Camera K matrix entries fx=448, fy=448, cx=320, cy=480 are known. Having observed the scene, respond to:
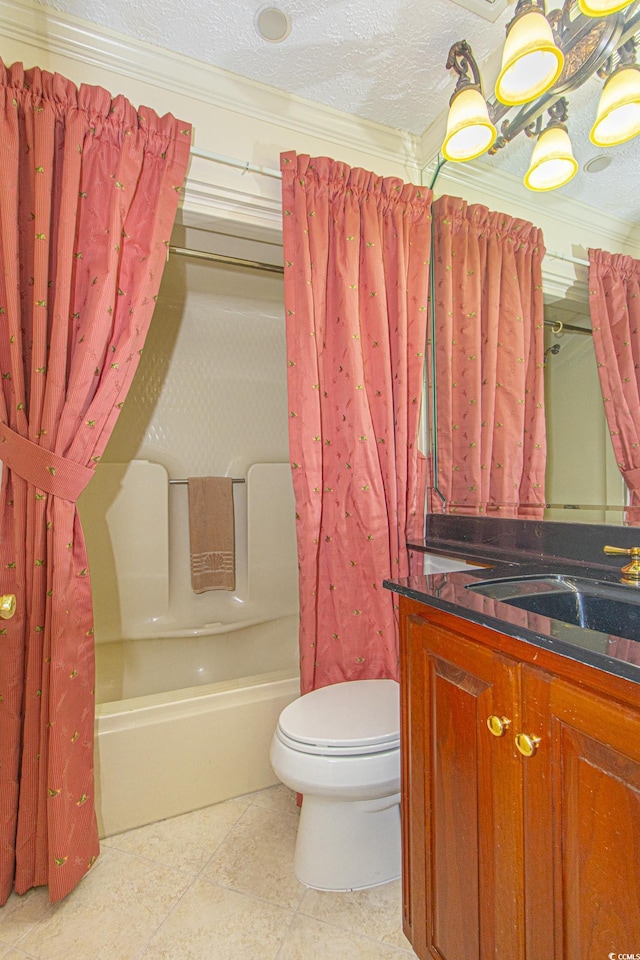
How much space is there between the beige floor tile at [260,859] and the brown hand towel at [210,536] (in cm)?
104

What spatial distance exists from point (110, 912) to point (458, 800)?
103 cm

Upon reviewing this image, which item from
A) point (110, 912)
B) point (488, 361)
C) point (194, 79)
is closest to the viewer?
point (110, 912)

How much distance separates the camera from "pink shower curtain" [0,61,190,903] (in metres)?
1.22

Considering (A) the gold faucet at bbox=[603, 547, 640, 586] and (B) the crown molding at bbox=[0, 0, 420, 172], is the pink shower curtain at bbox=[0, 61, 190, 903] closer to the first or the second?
(B) the crown molding at bbox=[0, 0, 420, 172]

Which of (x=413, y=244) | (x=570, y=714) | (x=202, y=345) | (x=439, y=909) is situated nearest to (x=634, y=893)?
(x=570, y=714)

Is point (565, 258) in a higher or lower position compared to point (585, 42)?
lower

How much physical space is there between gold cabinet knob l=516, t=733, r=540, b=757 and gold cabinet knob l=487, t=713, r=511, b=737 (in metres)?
0.03

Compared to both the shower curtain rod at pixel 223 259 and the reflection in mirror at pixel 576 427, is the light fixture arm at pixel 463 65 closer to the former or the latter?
the reflection in mirror at pixel 576 427

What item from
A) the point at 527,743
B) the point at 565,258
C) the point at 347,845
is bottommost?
the point at 347,845

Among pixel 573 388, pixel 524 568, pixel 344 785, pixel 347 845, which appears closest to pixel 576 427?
pixel 573 388

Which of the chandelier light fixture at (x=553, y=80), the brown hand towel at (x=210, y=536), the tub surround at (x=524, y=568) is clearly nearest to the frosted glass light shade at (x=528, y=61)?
the chandelier light fixture at (x=553, y=80)

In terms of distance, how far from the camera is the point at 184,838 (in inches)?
55.2

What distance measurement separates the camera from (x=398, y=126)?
5.89 ft

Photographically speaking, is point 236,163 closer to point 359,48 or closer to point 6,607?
point 359,48
